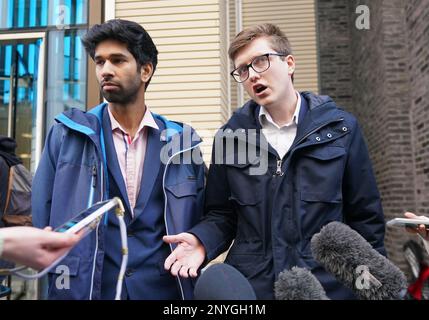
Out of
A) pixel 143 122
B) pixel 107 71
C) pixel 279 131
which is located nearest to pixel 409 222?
pixel 279 131

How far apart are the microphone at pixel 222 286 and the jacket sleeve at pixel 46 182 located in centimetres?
100

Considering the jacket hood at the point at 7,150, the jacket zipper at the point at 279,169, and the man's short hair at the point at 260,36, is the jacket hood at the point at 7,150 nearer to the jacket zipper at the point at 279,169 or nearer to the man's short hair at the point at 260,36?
the man's short hair at the point at 260,36

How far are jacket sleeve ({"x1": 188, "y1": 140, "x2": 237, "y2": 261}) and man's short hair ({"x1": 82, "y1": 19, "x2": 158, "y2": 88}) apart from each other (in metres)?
0.69

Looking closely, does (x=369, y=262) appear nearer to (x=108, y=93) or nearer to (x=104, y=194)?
(x=104, y=194)

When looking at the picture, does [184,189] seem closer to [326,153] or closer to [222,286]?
[326,153]

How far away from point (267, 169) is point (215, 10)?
3.05 meters

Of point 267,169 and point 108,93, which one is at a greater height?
point 108,93

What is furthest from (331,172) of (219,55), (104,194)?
(219,55)

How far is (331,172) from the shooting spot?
6.22ft

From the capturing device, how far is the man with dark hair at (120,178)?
192cm

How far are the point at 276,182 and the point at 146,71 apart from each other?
95 centimetres

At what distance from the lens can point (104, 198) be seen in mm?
1956

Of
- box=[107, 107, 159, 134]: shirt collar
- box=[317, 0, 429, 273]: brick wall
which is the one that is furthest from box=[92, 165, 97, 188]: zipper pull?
box=[317, 0, 429, 273]: brick wall
